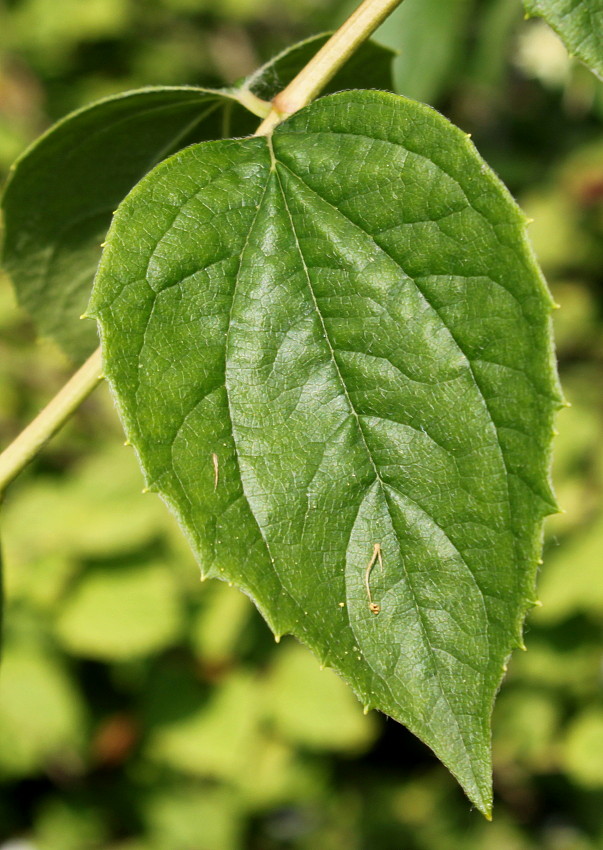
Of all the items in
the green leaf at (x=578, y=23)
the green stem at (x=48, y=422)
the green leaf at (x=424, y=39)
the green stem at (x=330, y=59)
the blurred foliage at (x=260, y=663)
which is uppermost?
the green leaf at (x=424, y=39)

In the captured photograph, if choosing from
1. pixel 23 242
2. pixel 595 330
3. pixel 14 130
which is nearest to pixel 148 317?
pixel 23 242

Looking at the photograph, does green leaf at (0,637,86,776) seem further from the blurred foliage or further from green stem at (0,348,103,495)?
green stem at (0,348,103,495)

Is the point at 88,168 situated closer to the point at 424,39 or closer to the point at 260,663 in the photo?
the point at 424,39

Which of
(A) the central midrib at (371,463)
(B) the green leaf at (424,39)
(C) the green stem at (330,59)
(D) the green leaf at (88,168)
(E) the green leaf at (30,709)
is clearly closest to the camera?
(A) the central midrib at (371,463)

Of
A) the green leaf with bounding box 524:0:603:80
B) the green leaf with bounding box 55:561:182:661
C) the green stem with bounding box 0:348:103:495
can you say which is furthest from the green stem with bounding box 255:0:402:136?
the green leaf with bounding box 55:561:182:661

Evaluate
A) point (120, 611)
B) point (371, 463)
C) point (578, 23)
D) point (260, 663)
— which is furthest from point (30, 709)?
point (578, 23)

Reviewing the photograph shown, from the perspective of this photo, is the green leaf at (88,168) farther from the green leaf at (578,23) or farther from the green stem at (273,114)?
the green leaf at (578,23)

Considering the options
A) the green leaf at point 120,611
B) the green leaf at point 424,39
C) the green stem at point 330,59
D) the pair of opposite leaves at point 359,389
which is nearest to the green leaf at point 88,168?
the green stem at point 330,59
